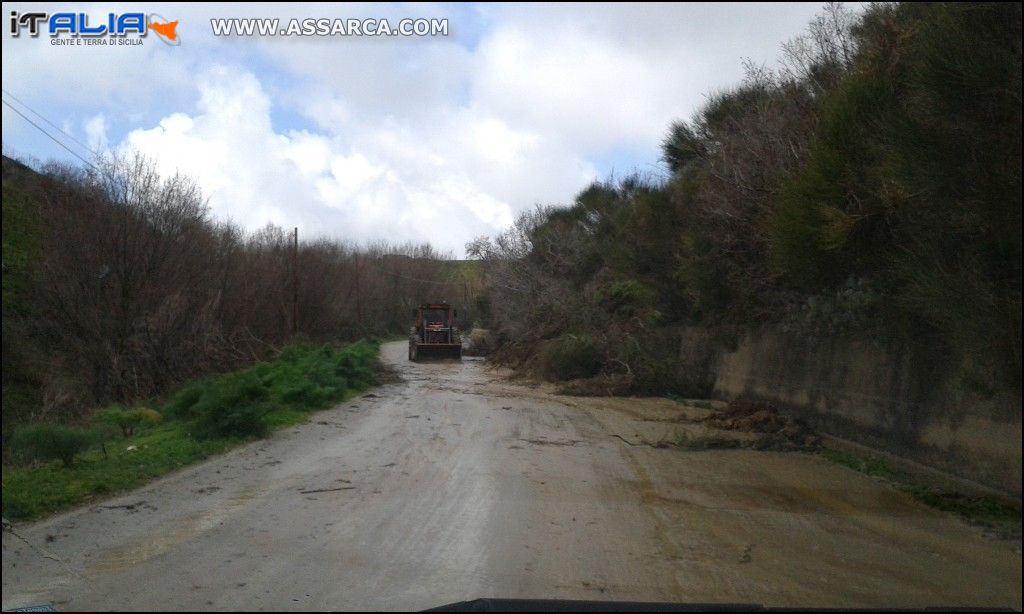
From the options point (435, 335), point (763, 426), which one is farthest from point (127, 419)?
point (435, 335)

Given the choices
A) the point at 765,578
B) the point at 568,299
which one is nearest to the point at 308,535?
the point at 765,578

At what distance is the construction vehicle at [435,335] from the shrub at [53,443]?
2685 centimetres

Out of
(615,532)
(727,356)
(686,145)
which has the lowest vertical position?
(615,532)

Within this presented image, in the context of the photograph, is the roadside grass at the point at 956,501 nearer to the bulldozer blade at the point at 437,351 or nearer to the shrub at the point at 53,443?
the shrub at the point at 53,443

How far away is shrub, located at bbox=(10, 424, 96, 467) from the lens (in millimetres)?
9422

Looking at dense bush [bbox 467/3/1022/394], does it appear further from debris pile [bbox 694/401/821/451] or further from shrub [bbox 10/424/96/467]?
shrub [bbox 10/424/96/467]

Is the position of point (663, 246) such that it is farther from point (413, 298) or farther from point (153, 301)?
point (413, 298)

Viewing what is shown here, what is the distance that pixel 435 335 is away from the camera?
127 ft

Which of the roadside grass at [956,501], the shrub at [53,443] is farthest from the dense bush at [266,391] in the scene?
the roadside grass at [956,501]

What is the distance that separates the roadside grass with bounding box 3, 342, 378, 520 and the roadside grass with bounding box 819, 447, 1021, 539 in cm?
833

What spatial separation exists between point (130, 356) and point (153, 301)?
5.17 ft

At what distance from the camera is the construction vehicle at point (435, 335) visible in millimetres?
37344

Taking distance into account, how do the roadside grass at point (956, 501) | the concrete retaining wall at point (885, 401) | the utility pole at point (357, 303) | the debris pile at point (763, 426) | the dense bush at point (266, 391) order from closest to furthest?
the roadside grass at point (956, 501) → the concrete retaining wall at point (885, 401) → the debris pile at point (763, 426) → the dense bush at point (266, 391) → the utility pole at point (357, 303)

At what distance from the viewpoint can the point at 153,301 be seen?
70.9 ft
